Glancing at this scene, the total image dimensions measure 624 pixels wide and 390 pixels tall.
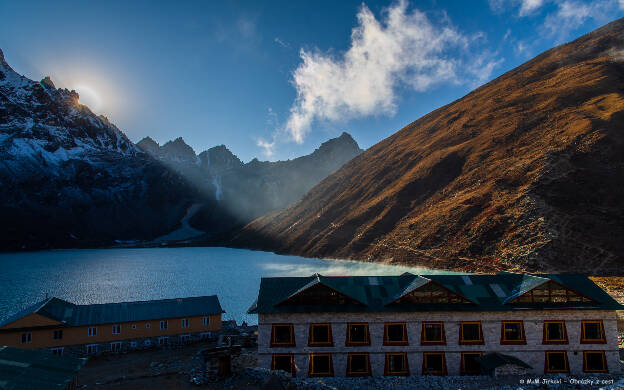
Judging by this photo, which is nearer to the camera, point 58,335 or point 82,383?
point 82,383

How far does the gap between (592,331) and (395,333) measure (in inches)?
543

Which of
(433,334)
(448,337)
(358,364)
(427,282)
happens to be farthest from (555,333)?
(358,364)

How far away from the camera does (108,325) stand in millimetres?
32469

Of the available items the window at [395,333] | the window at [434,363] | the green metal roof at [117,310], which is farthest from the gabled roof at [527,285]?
the green metal roof at [117,310]

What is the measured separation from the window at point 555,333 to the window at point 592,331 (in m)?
1.34

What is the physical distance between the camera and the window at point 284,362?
77.6ft

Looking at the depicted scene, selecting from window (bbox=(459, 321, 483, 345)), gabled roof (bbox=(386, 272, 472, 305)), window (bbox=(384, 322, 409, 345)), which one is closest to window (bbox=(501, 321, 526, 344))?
window (bbox=(459, 321, 483, 345))

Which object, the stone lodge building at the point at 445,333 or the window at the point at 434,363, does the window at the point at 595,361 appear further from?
the window at the point at 434,363

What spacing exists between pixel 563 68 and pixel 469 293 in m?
147

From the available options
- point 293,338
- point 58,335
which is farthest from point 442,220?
point 58,335

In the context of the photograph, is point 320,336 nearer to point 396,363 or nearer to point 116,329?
point 396,363

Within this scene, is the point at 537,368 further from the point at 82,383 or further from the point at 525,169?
the point at 525,169

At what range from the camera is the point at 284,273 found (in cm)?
8119

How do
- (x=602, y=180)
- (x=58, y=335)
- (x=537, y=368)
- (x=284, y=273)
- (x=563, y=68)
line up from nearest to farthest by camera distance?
(x=537, y=368)
(x=58, y=335)
(x=602, y=180)
(x=284, y=273)
(x=563, y=68)
